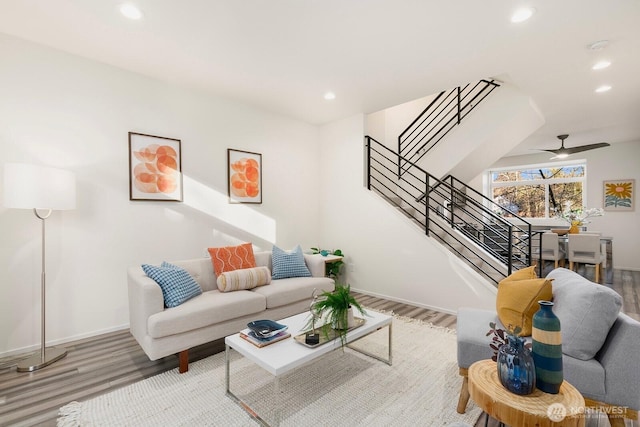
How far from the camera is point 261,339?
1954 mm

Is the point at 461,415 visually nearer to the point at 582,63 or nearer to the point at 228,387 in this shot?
the point at 228,387

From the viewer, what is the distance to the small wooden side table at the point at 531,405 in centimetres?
116

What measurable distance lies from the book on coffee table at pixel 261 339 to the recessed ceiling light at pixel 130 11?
2539 mm

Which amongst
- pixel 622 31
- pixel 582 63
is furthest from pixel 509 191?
pixel 622 31

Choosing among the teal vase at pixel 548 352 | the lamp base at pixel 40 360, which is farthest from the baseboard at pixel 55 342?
the teal vase at pixel 548 352

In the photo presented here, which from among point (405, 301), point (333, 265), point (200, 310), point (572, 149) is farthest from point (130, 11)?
point (572, 149)

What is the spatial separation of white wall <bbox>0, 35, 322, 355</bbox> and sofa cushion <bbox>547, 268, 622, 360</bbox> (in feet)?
12.0

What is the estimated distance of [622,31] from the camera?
2576 mm

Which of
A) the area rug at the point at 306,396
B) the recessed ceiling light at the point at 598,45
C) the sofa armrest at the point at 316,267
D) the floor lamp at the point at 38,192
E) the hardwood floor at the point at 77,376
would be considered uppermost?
the recessed ceiling light at the point at 598,45

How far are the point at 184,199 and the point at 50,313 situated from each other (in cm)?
168

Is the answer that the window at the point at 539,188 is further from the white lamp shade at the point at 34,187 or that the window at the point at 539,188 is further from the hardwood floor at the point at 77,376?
the white lamp shade at the point at 34,187

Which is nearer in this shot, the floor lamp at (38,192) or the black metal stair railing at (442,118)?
the floor lamp at (38,192)

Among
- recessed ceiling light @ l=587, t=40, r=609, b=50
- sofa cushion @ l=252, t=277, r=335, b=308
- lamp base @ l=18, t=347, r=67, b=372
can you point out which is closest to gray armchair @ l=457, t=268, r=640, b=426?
sofa cushion @ l=252, t=277, r=335, b=308

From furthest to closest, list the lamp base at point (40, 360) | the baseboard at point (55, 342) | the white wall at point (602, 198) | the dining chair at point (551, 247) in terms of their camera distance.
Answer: the white wall at point (602, 198)
the dining chair at point (551, 247)
the baseboard at point (55, 342)
the lamp base at point (40, 360)
